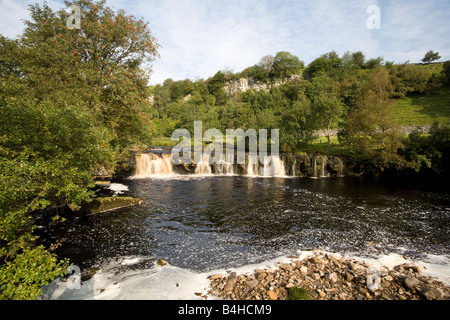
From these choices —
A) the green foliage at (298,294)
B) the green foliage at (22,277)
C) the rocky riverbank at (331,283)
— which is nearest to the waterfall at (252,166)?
the rocky riverbank at (331,283)

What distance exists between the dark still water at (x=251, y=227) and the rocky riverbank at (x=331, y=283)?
1542mm

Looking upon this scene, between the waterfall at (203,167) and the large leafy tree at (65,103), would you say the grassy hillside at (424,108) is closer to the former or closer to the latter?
the waterfall at (203,167)

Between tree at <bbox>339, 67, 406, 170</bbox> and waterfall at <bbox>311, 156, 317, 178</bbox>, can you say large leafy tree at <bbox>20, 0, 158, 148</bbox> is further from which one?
tree at <bbox>339, 67, 406, 170</bbox>

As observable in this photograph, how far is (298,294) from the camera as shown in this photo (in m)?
5.89

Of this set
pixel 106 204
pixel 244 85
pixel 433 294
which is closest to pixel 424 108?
pixel 433 294

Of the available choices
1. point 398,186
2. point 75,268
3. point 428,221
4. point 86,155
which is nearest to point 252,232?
point 75,268

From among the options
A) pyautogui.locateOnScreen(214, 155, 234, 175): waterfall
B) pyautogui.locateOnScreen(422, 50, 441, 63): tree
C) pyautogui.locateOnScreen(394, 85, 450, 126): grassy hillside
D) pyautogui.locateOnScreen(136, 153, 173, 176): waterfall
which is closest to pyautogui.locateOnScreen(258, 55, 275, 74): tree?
pyautogui.locateOnScreen(422, 50, 441, 63): tree

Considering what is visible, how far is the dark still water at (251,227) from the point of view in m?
9.48

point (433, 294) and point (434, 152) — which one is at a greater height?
point (434, 152)

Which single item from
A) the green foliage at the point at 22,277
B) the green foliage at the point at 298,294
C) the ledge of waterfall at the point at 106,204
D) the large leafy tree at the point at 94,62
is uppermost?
the large leafy tree at the point at 94,62

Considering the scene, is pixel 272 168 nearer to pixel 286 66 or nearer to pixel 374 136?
pixel 374 136

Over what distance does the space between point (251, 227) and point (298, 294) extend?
666cm

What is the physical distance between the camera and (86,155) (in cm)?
999

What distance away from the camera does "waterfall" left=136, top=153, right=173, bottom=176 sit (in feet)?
96.4
